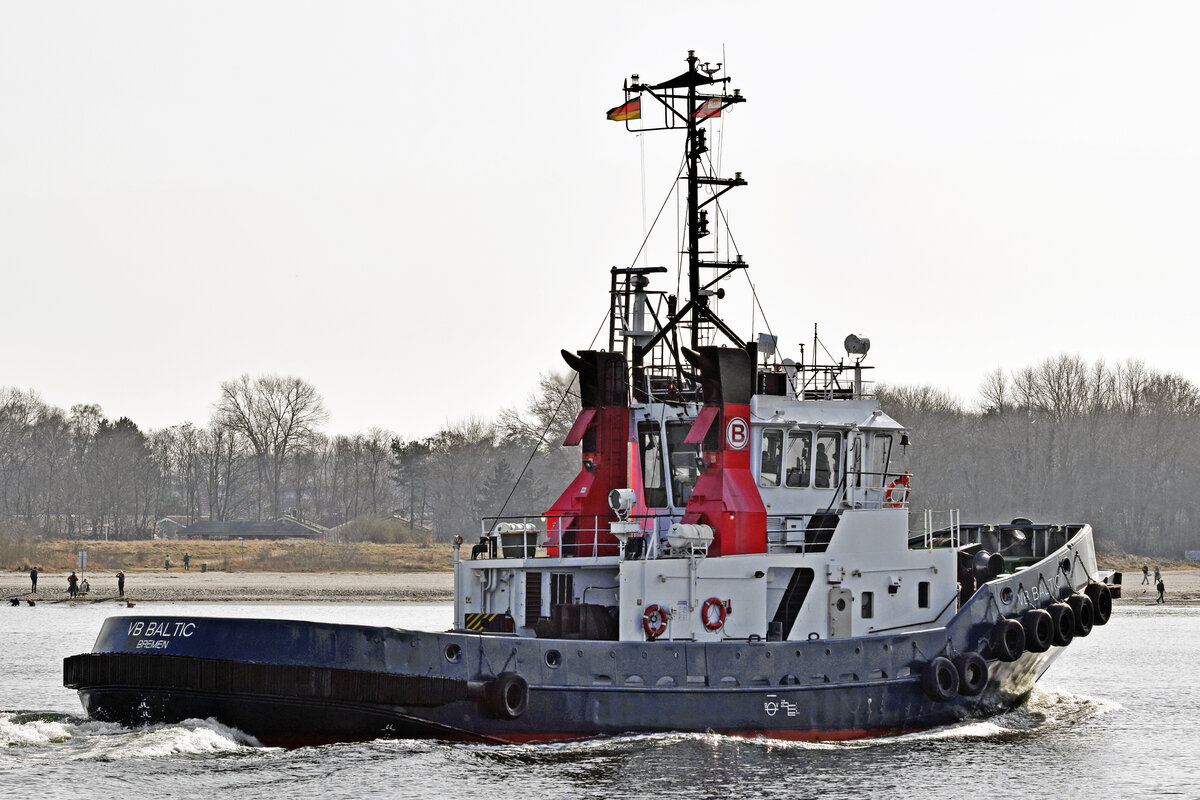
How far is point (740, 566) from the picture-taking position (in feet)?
62.5

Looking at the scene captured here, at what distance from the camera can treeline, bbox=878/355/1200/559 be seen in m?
71.1

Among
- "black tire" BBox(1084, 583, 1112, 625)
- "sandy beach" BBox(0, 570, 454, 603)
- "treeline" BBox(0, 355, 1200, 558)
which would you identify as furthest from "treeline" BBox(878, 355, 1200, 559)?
"black tire" BBox(1084, 583, 1112, 625)

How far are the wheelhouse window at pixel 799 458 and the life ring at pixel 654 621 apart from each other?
282 centimetres

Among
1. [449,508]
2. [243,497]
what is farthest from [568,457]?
[243,497]

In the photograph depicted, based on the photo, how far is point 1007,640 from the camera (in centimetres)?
2028

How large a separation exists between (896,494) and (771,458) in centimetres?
190

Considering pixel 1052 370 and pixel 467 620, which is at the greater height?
pixel 1052 370

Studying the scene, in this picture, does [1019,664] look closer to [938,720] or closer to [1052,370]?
[938,720]

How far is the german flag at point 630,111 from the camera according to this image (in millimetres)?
21422

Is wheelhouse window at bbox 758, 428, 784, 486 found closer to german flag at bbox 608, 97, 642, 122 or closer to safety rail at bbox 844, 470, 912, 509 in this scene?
safety rail at bbox 844, 470, 912, 509

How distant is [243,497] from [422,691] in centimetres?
8664

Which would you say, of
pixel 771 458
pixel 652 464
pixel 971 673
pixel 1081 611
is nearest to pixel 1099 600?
pixel 1081 611

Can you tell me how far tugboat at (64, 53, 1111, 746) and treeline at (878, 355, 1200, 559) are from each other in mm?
47085

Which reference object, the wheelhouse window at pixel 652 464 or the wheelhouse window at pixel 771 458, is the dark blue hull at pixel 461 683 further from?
the wheelhouse window at pixel 652 464
